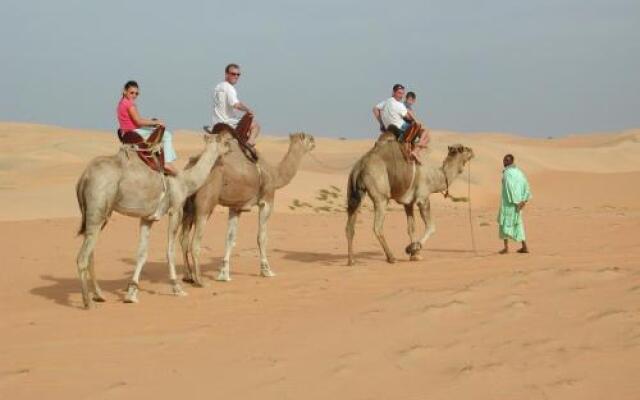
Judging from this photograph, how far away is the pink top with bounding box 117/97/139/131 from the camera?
1098 centimetres

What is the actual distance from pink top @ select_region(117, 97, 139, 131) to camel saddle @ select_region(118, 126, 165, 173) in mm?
79

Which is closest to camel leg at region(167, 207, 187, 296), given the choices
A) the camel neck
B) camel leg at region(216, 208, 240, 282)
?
camel leg at region(216, 208, 240, 282)

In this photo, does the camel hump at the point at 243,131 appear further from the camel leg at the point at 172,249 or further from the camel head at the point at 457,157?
the camel head at the point at 457,157

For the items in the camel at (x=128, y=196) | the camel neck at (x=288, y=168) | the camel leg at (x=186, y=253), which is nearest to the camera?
the camel at (x=128, y=196)

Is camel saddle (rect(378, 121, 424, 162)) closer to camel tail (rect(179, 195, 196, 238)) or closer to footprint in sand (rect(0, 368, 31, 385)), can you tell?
camel tail (rect(179, 195, 196, 238))

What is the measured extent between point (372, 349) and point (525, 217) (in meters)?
17.0

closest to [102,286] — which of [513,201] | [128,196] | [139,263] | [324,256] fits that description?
[139,263]

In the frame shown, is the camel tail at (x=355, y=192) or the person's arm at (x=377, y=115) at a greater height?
the person's arm at (x=377, y=115)

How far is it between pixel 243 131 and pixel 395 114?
2835mm

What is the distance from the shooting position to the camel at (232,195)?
12.3 m

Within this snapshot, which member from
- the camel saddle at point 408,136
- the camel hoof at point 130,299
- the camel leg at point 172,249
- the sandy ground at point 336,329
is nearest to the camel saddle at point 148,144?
the camel leg at point 172,249

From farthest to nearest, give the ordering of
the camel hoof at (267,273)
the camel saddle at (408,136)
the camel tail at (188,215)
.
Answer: the camel saddle at (408,136) < the camel hoof at (267,273) < the camel tail at (188,215)

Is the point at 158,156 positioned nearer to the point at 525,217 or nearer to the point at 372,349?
the point at 372,349

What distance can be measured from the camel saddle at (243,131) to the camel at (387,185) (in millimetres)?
1854
